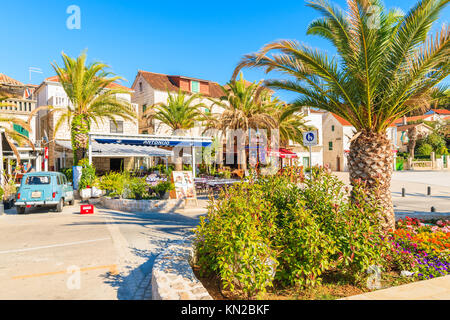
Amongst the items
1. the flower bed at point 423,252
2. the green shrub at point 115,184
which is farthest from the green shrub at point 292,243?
the green shrub at point 115,184

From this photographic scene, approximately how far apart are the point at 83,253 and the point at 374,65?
7.19 m

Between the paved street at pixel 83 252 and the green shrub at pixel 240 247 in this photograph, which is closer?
the green shrub at pixel 240 247

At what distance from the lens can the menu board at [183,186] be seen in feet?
39.0

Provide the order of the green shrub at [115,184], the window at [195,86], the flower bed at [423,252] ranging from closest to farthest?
the flower bed at [423,252] → the green shrub at [115,184] → the window at [195,86]

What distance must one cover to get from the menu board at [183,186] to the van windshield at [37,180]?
5.10 m

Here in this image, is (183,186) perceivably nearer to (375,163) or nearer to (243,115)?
(375,163)

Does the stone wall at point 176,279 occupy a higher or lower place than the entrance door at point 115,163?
lower

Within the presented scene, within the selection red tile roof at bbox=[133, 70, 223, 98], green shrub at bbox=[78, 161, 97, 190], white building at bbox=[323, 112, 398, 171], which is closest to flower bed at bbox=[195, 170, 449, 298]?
green shrub at bbox=[78, 161, 97, 190]

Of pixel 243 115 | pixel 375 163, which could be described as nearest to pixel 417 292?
pixel 375 163

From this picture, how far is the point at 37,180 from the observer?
38.3 ft

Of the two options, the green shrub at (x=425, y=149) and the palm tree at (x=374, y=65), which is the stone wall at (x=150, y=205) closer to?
the palm tree at (x=374, y=65)

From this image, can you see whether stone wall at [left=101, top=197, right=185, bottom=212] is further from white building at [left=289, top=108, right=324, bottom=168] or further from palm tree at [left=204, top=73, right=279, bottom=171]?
white building at [left=289, top=108, right=324, bottom=168]

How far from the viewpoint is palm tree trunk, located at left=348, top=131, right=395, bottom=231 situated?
5.94 metres
